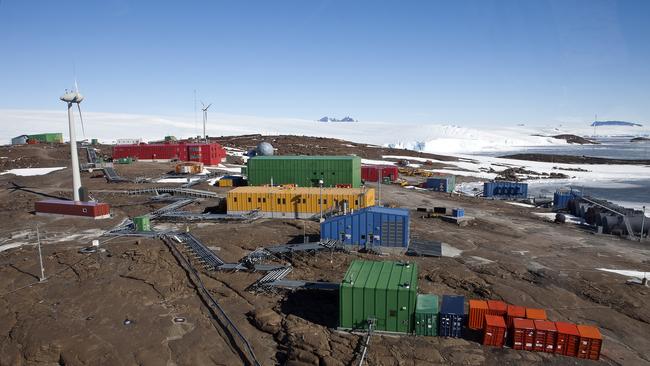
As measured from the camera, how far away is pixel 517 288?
27094 millimetres

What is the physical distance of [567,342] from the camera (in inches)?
755

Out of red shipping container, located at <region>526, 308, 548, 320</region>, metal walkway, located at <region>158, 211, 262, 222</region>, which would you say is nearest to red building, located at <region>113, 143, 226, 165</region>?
metal walkway, located at <region>158, 211, 262, 222</region>

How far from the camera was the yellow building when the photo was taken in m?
43.4

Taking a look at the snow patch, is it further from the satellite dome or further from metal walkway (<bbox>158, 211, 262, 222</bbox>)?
metal walkway (<bbox>158, 211, 262, 222</bbox>)

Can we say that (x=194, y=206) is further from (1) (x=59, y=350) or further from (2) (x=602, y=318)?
(2) (x=602, y=318)

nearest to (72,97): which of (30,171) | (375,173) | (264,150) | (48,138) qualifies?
(264,150)

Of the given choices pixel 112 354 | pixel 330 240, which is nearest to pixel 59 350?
pixel 112 354

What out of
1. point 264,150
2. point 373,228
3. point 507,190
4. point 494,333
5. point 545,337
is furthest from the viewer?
point 264,150

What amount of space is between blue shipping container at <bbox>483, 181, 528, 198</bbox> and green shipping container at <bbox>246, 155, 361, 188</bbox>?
25264 millimetres

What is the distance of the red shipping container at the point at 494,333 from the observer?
19.8 m

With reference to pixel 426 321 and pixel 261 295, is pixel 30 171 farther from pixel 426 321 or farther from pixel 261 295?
pixel 426 321

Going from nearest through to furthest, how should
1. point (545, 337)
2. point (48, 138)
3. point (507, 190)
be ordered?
point (545, 337), point (507, 190), point (48, 138)

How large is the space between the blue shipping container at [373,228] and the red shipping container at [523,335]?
1400 centimetres

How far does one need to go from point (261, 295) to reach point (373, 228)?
1126 centimetres
